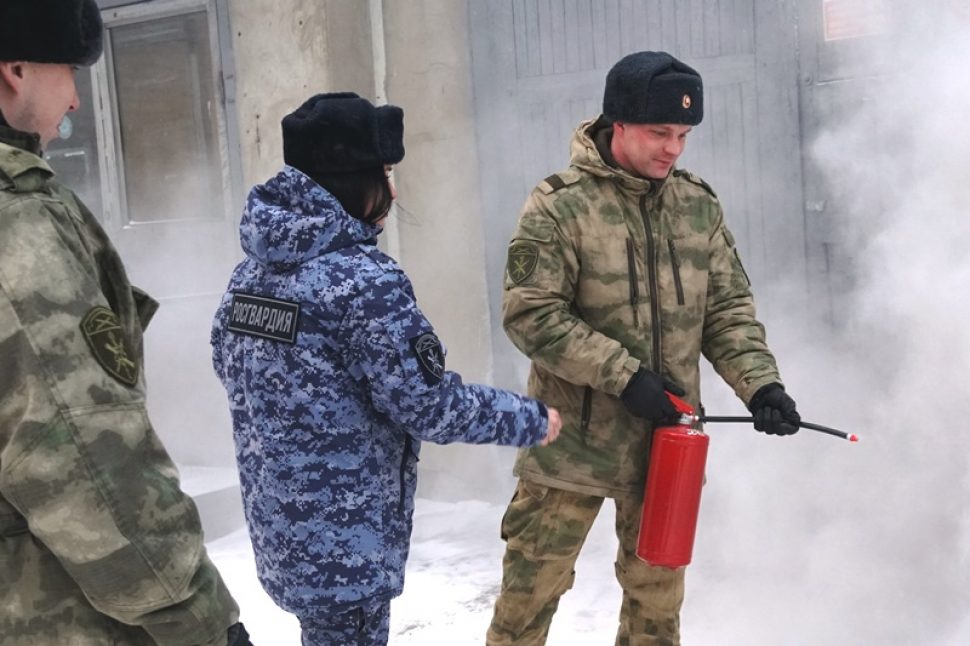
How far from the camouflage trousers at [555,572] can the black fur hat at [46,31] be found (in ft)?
6.85

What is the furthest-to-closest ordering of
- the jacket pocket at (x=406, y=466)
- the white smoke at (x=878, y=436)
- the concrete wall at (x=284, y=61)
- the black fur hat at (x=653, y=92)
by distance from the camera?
the concrete wall at (x=284, y=61)
the white smoke at (x=878, y=436)
the black fur hat at (x=653, y=92)
the jacket pocket at (x=406, y=466)

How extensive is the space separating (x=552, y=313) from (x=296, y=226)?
1.03 meters

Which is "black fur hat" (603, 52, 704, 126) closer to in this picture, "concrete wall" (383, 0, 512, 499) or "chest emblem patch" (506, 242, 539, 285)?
"chest emblem patch" (506, 242, 539, 285)

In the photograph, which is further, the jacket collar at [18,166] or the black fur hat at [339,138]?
the black fur hat at [339,138]

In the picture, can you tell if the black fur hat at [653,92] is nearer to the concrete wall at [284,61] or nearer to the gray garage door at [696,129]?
the gray garage door at [696,129]

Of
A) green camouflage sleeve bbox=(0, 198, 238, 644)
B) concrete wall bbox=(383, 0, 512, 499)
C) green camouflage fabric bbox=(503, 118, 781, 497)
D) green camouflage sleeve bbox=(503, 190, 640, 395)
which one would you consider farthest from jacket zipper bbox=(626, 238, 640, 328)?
concrete wall bbox=(383, 0, 512, 499)

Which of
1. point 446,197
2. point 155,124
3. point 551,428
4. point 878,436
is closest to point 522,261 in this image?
point 551,428

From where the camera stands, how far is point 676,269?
11.3 ft

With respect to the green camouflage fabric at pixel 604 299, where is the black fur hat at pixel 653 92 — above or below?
above

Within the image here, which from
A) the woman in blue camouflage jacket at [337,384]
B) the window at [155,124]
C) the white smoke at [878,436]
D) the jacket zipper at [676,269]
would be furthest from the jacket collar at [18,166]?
the window at [155,124]

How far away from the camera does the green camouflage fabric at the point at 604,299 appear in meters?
3.39

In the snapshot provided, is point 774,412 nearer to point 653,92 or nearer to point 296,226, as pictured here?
point 653,92

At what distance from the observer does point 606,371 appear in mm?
3248

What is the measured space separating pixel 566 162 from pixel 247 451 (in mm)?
3527
